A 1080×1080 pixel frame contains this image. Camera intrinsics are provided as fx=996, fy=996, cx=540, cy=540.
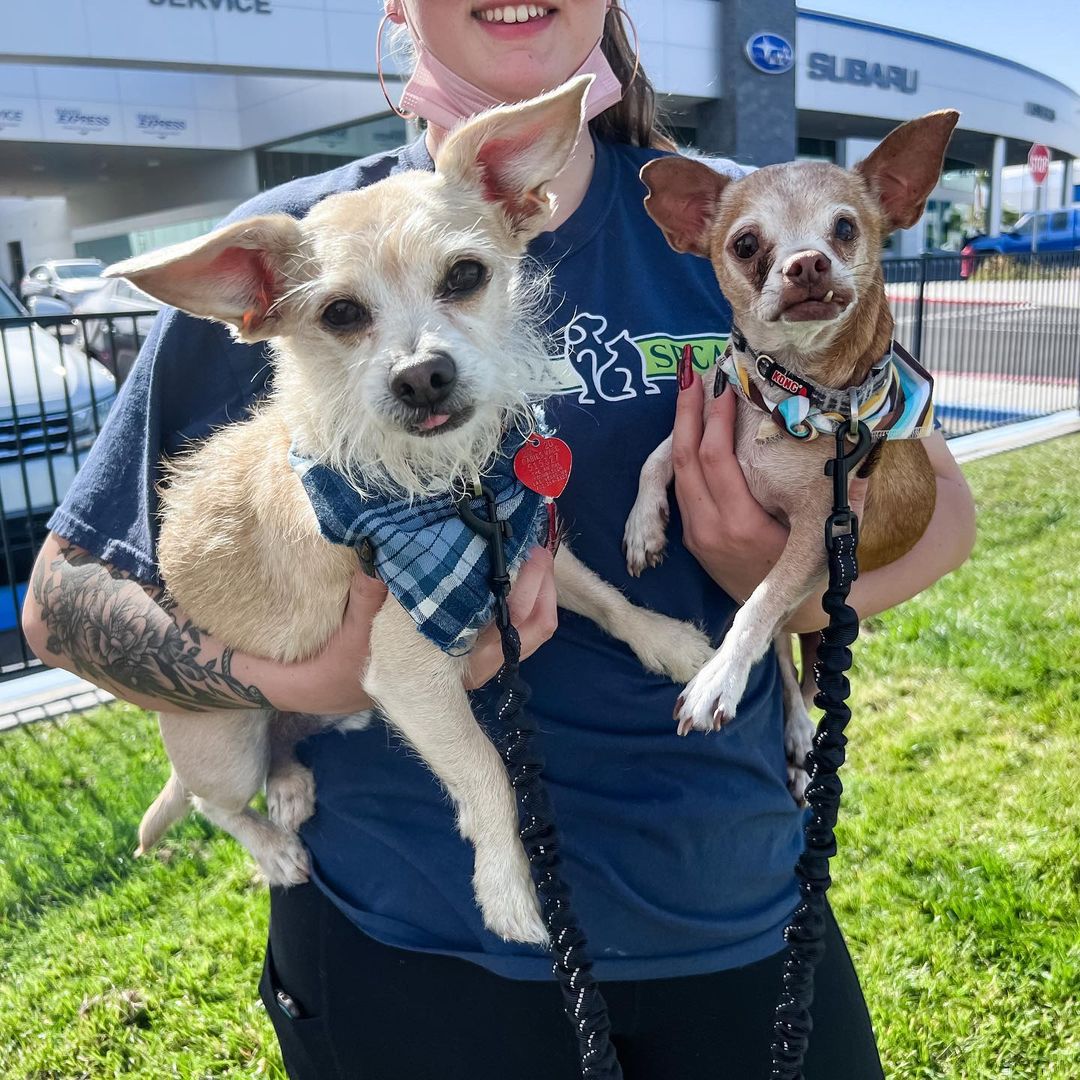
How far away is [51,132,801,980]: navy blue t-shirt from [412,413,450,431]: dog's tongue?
0.79ft

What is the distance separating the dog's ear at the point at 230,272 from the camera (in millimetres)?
1608

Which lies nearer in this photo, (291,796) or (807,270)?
(807,270)

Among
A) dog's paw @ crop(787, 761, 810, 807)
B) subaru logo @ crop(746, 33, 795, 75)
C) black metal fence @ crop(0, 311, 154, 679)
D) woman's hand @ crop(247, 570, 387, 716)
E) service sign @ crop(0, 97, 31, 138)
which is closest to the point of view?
woman's hand @ crop(247, 570, 387, 716)

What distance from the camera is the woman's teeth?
6.19 ft

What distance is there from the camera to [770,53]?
1927 cm

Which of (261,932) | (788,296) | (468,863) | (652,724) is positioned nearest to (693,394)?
(788,296)

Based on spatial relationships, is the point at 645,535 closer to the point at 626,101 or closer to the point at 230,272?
the point at 230,272

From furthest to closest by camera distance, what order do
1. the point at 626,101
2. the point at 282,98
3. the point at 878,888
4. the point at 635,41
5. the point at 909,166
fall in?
the point at 282,98 < the point at 878,888 < the point at 635,41 < the point at 626,101 < the point at 909,166

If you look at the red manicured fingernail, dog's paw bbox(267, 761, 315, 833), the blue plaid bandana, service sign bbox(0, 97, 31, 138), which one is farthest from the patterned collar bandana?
service sign bbox(0, 97, 31, 138)

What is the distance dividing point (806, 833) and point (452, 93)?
159cm

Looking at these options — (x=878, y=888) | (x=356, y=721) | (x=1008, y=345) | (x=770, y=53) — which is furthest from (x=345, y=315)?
(x=770, y=53)

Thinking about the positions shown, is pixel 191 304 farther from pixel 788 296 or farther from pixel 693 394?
pixel 788 296

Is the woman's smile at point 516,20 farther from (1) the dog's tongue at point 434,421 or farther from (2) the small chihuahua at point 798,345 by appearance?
(1) the dog's tongue at point 434,421

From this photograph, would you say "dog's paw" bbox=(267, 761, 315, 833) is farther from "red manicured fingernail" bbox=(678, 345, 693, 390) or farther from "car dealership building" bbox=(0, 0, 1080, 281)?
"car dealership building" bbox=(0, 0, 1080, 281)
